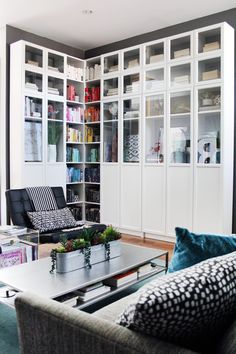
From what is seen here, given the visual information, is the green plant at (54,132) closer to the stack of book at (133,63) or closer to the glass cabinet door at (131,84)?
the glass cabinet door at (131,84)

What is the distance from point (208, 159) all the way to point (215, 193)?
17.3 inches

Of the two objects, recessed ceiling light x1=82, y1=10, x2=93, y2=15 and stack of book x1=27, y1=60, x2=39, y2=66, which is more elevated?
recessed ceiling light x1=82, y1=10, x2=93, y2=15

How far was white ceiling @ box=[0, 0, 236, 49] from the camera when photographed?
4191 mm

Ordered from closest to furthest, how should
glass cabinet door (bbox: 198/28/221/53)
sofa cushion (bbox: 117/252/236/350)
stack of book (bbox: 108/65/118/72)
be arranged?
1. sofa cushion (bbox: 117/252/236/350)
2. glass cabinet door (bbox: 198/28/221/53)
3. stack of book (bbox: 108/65/118/72)

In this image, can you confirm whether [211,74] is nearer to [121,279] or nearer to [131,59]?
[131,59]

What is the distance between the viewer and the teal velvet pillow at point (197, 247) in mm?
1480

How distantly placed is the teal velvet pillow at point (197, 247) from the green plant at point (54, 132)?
3.98 meters

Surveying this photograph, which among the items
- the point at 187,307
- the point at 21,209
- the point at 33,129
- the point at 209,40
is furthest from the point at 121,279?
the point at 209,40

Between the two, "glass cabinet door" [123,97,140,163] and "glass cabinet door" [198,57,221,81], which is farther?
"glass cabinet door" [123,97,140,163]

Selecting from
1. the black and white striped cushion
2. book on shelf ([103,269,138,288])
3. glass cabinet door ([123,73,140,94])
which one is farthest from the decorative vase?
book on shelf ([103,269,138,288])

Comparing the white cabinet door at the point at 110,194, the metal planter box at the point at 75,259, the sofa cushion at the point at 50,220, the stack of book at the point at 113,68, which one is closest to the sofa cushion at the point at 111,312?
the metal planter box at the point at 75,259

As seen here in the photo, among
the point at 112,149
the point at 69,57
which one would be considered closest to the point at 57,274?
the point at 112,149

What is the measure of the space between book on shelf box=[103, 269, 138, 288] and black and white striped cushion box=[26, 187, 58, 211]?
1918 mm

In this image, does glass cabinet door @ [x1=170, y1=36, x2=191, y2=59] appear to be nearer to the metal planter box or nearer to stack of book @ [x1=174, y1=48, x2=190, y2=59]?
stack of book @ [x1=174, y1=48, x2=190, y2=59]
